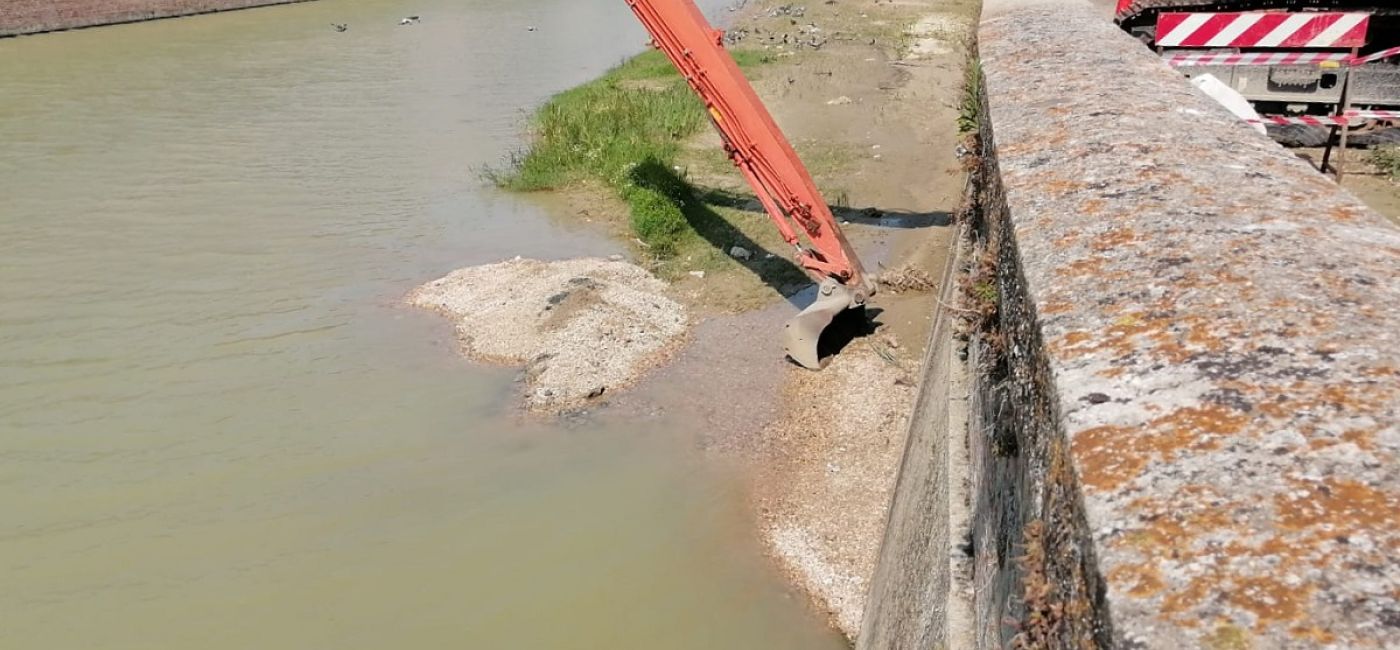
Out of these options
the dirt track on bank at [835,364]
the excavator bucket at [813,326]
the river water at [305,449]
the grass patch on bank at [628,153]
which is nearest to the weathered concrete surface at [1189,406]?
the dirt track on bank at [835,364]

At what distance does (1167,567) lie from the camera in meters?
1.20

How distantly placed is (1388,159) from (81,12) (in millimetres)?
33434

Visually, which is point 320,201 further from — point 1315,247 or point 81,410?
point 1315,247

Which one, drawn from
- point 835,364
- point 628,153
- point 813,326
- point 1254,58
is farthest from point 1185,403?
point 628,153

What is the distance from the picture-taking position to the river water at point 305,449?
5.86m

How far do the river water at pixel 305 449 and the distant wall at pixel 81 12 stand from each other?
15522 millimetres

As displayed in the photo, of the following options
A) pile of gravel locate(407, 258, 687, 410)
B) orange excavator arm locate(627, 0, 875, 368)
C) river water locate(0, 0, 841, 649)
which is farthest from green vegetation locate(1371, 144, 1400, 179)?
river water locate(0, 0, 841, 649)

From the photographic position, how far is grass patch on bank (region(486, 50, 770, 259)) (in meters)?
11.6

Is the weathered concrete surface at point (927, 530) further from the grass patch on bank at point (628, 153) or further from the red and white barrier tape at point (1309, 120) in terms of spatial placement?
the grass patch on bank at point (628, 153)

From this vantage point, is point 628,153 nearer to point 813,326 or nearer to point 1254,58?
point 813,326

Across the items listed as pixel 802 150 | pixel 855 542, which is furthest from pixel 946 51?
pixel 855 542

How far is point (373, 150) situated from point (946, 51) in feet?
47.4

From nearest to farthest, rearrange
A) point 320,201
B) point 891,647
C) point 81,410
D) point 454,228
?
point 891,647 → point 81,410 → point 454,228 → point 320,201

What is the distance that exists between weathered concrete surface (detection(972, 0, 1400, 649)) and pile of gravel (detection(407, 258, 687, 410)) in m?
5.71
